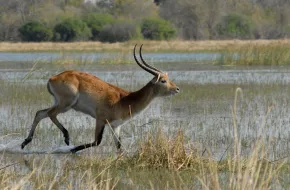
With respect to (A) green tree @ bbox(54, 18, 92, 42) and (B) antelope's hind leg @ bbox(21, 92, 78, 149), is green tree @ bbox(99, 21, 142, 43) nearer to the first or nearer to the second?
(A) green tree @ bbox(54, 18, 92, 42)

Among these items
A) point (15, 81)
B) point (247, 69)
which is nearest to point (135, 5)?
point (247, 69)

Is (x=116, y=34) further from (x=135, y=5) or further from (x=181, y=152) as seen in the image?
(x=181, y=152)

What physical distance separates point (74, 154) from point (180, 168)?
180cm

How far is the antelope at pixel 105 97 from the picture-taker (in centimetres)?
930

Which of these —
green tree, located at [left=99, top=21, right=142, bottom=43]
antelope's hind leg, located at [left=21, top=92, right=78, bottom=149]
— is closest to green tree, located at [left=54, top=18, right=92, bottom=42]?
green tree, located at [left=99, top=21, right=142, bottom=43]

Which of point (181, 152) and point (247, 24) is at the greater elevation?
point (247, 24)

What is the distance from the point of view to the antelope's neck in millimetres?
9297

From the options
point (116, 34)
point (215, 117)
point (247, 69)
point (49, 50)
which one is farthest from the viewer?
point (116, 34)

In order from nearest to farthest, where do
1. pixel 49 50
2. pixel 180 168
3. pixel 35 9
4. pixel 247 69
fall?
pixel 180 168 → pixel 247 69 → pixel 49 50 → pixel 35 9

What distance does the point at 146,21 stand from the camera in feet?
160

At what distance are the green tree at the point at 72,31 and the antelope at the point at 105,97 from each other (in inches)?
1441

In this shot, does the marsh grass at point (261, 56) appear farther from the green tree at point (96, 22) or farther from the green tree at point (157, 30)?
the green tree at point (96, 22)

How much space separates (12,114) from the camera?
12.5 metres

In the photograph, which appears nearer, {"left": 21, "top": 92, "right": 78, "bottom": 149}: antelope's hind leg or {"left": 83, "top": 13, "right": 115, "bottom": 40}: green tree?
{"left": 21, "top": 92, "right": 78, "bottom": 149}: antelope's hind leg
